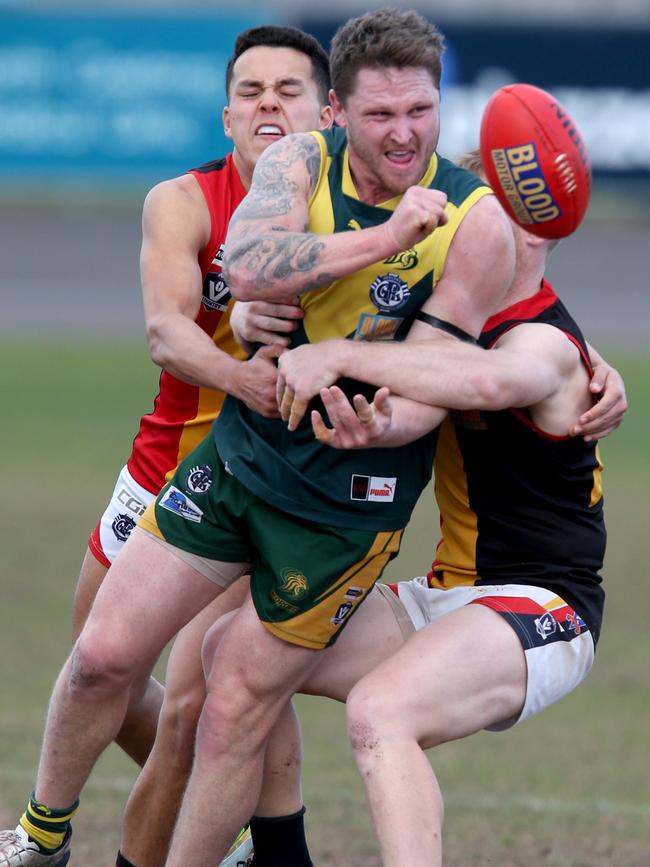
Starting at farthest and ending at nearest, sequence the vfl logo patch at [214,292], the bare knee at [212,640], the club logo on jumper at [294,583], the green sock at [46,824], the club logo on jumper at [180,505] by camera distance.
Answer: the vfl logo patch at [214,292], the green sock at [46,824], the bare knee at [212,640], the club logo on jumper at [180,505], the club logo on jumper at [294,583]

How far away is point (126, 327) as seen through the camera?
21875 mm

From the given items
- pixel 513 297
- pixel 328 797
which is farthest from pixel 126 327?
pixel 513 297

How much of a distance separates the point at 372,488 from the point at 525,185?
98 centimetres

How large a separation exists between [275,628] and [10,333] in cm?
1728

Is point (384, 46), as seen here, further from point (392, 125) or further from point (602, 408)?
point (602, 408)

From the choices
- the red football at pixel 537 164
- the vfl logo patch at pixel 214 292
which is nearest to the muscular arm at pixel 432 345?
the red football at pixel 537 164

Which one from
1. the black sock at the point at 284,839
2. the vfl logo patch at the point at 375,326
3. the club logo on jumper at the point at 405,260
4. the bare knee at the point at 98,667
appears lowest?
the black sock at the point at 284,839

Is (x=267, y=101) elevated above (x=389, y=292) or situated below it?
above

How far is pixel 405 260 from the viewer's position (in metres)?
4.22

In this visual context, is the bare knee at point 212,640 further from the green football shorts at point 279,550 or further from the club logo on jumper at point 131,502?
the club logo on jumper at point 131,502

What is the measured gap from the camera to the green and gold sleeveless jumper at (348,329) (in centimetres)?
425

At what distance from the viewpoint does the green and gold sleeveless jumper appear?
4246 mm

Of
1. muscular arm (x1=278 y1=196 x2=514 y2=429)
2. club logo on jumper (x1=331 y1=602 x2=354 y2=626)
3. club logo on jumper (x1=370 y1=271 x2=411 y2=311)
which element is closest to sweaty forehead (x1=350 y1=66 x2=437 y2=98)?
muscular arm (x1=278 y1=196 x2=514 y2=429)

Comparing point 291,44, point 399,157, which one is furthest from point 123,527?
point 399,157
